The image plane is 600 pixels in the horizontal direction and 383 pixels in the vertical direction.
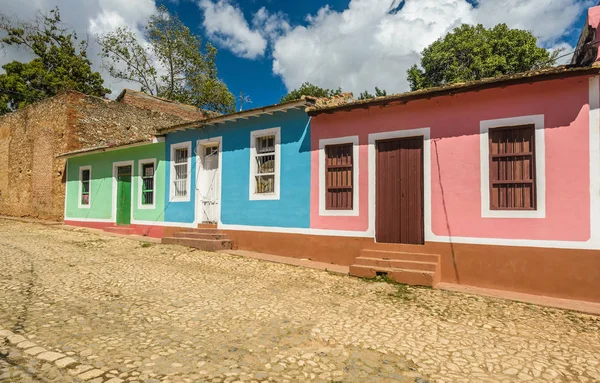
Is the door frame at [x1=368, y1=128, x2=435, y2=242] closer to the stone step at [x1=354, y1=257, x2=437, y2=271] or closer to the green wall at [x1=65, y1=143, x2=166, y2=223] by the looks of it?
the stone step at [x1=354, y1=257, x2=437, y2=271]

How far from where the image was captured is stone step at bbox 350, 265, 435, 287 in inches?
257

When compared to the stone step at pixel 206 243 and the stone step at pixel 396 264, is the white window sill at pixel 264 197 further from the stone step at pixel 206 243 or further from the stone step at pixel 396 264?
the stone step at pixel 396 264

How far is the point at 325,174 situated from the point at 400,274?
9.54 ft

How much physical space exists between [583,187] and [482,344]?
355 centimetres

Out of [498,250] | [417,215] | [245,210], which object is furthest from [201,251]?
[498,250]

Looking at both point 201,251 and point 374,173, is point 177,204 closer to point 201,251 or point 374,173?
point 201,251

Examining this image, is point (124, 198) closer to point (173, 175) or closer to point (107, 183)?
point (107, 183)

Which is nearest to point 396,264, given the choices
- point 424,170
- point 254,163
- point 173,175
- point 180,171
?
point 424,170

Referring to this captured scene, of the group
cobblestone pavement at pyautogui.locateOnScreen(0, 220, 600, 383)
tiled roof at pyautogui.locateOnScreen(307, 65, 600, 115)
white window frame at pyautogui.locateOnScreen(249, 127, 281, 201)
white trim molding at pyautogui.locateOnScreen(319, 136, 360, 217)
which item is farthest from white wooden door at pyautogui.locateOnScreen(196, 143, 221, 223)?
cobblestone pavement at pyautogui.locateOnScreen(0, 220, 600, 383)

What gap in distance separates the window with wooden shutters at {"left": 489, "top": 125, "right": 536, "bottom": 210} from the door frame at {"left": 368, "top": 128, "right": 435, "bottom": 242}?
43.4 inches

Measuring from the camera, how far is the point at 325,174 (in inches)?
339

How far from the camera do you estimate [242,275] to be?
284 inches

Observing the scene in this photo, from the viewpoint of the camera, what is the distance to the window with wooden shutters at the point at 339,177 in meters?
8.33

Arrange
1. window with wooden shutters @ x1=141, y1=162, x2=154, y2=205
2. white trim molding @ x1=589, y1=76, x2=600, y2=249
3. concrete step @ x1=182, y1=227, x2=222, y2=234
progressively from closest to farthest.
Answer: white trim molding @ x1=589, y1=76, x2=600, y2=249, concrete step @ x1=182, y1=227, x2=222, y2=234, window with wooden shutters @ x1=141, y1=162, x2=154, y2=205
